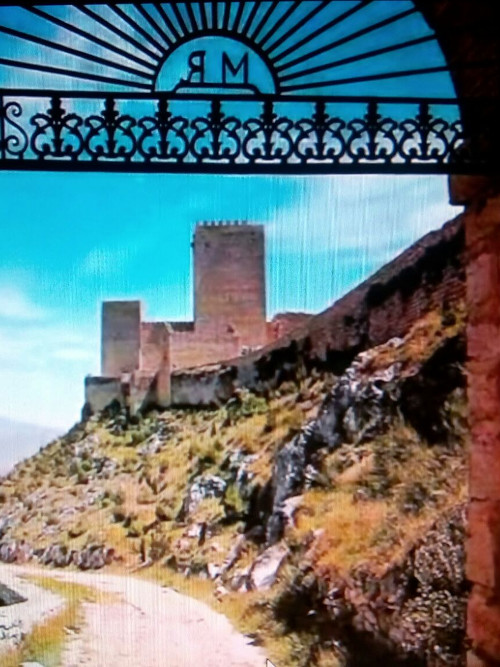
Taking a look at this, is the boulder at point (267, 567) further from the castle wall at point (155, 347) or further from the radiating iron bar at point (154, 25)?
the radiating iron bar at point (154, 25)

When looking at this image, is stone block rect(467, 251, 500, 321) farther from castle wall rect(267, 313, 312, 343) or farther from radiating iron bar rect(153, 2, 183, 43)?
castle wall rect(267, 313, 312, 343)

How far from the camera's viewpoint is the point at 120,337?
9.99 m

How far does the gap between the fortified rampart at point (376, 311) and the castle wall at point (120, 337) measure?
1109 millimetres

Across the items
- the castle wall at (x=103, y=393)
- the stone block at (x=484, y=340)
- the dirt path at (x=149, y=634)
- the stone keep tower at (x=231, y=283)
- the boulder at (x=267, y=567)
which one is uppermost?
the stone keep tower at (x=231, y=283)

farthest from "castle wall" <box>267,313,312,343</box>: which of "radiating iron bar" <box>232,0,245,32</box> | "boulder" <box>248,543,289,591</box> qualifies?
"radiating iron bar" <box>232,0,245,32</box>

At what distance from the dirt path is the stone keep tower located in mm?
2244

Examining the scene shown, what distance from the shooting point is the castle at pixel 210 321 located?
718cm

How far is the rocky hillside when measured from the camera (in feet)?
18.1

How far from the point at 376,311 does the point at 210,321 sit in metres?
1.71

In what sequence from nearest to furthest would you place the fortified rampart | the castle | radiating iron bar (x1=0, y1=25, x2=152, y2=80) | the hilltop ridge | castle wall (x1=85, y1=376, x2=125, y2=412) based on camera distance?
1. radiating iron bar (x1=0, y1=25, x2=152, y2=80)
2. the hilltop ridge
3. the castle
4. the fortified rampart
5. castle wall (x1=85, y1=376, x2=125, y2=412)

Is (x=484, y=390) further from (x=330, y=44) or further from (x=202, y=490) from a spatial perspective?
(x=202, y=490)

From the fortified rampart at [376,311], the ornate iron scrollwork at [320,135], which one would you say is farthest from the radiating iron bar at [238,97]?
the fortified rampart at [376,311]

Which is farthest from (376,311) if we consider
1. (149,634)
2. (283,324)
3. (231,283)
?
(149,634)

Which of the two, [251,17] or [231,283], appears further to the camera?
[231,283]
